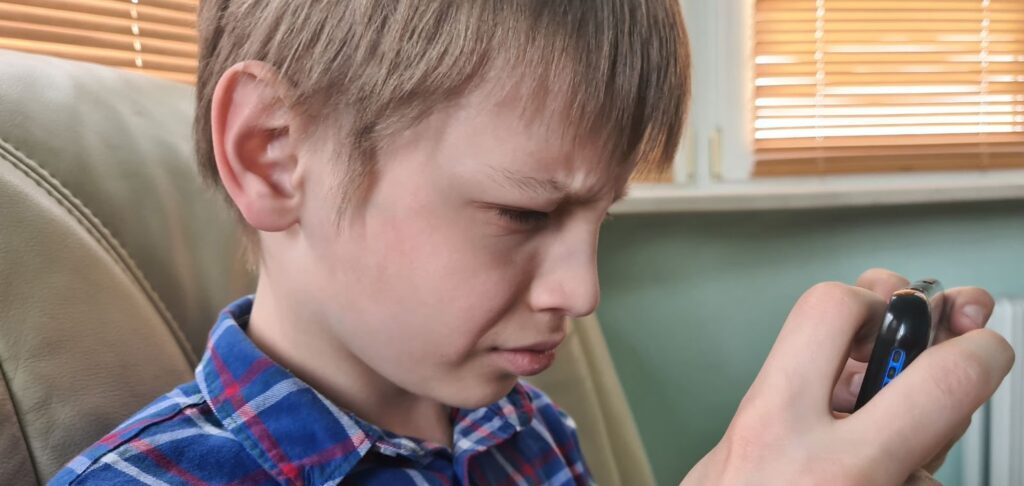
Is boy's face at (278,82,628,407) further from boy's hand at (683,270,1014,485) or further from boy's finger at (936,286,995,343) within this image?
boy's finger at (936,286,995,343)

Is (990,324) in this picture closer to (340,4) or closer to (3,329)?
(340,4)

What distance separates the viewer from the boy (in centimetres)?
55

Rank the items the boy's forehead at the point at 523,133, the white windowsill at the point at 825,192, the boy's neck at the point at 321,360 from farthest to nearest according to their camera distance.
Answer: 1. the white windowsill at the point at 825,192
2. the boy's neck at the point at 321,360
3. the boy's forehead at the point at 523,133

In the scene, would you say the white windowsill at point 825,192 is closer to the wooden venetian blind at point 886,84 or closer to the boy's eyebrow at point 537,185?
the wooden venetian blind at point 886,84

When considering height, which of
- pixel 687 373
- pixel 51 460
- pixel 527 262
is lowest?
pixel 687 373

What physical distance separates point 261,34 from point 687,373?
1.22 meters

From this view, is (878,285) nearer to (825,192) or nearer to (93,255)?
(93,255)

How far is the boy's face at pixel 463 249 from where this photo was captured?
552mm

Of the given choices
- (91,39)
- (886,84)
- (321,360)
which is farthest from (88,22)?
(886,84)

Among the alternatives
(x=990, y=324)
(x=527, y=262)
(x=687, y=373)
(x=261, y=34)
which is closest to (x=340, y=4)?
(x=261, y=34)

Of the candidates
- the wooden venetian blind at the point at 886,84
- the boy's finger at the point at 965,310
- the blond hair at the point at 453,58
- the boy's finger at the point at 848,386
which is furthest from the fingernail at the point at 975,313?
the wooden venetian blind at the point at 886,84

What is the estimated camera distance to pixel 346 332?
2.04ft

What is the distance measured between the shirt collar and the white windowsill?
908 mm

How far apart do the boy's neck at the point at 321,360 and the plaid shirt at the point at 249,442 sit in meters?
0.03
